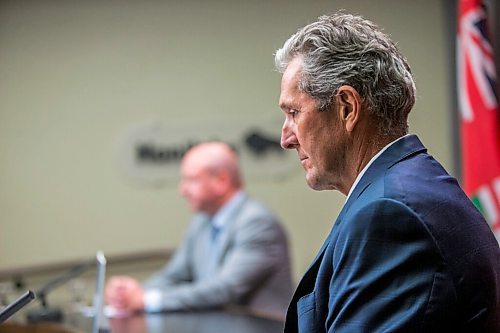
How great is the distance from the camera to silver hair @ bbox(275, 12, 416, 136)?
1.40 meters

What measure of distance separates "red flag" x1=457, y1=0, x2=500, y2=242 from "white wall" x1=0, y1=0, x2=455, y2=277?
2367 millimetres

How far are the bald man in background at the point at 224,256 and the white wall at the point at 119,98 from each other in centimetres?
136

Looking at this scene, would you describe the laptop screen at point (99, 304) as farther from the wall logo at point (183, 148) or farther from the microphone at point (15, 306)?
the wall logo at point (183, 148)

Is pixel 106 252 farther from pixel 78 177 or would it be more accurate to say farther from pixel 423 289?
pixel 423 289

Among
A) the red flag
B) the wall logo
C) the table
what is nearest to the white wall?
the wall logo

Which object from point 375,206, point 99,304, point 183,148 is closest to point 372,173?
point 375,206

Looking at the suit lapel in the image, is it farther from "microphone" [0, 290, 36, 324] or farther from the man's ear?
"microphone" [0, 290, 36, 324]

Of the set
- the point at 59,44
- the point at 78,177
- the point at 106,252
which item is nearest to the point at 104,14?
the point at 59,44

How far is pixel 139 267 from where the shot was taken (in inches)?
222

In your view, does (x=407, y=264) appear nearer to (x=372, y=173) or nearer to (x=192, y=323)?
(x=372, y=173)

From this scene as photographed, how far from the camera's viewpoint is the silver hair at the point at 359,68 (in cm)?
140

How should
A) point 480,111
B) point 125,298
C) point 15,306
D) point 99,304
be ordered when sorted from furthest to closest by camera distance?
point 125,298, point 480,111, point 99,304, point 15,306

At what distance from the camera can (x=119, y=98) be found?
556cm

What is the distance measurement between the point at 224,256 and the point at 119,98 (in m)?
1.94
